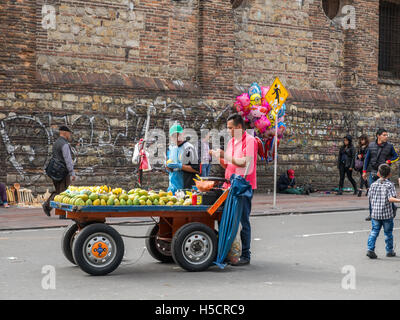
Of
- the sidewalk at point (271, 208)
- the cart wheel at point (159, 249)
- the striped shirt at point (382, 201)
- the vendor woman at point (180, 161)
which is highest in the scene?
the vendor woman at point (180, 161)

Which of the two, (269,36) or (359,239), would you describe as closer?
(359,239)

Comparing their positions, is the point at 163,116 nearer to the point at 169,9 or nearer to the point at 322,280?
the point at 169,9

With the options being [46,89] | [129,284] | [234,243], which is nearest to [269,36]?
[46,89]

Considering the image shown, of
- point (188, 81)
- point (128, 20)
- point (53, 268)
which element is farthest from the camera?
point (188, 81)

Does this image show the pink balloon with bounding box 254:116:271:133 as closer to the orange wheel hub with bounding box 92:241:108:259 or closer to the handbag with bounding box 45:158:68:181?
the handbag with bounding box 45:158:68:181

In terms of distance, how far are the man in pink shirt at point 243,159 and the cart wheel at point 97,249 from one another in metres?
1.72

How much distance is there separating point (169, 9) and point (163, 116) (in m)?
3.24

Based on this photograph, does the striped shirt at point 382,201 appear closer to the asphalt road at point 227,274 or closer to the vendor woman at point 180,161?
the asphalt road at point 227,274

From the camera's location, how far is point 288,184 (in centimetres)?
2273

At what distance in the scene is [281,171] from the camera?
2303 centimetres

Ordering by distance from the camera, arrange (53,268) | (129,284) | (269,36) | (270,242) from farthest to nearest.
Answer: (269,36) < (270,242) < (53,268) < (129,284)

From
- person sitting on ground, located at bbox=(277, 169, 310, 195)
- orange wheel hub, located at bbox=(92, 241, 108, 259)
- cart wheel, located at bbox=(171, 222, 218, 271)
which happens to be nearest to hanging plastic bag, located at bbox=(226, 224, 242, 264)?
cart wheel, located at bbox=(171, 222, 218, 271)

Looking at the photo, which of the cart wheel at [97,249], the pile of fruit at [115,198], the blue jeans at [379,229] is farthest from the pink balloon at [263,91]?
the cart wheel at [97,249]

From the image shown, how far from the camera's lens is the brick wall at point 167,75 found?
17.7 meters
